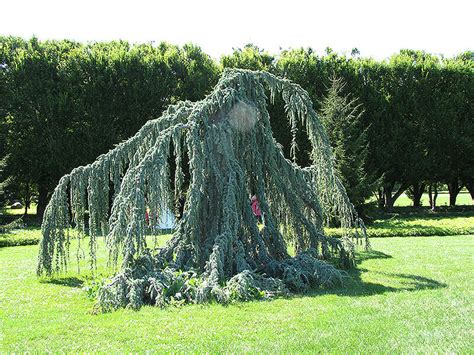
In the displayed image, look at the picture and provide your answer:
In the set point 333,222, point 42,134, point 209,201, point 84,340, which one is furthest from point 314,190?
point 42,134

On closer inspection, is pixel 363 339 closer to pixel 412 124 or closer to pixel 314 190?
pixel 314 190

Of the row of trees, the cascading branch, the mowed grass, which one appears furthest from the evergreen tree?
the mowed grass

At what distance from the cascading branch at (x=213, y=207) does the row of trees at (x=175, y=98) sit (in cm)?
1106

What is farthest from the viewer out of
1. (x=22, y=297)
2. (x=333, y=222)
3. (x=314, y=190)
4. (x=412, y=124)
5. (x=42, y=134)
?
(x=412, y=124)

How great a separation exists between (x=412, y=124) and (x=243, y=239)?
17.3 m

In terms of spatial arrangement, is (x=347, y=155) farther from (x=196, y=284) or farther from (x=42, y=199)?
(x=42, y=199)

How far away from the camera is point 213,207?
766cm

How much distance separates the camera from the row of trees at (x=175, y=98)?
66.4 feet

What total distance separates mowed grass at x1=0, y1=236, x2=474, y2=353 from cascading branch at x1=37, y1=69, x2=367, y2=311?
447mm

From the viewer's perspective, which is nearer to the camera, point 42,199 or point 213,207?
point 213,207

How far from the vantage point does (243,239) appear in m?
7.71

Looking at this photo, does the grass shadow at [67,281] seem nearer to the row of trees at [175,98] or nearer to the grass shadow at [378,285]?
the grass shadow at [378,285]

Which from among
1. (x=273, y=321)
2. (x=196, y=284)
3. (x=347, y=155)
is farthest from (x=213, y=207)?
(x=347, y=155)

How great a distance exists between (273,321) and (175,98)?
16.9m
